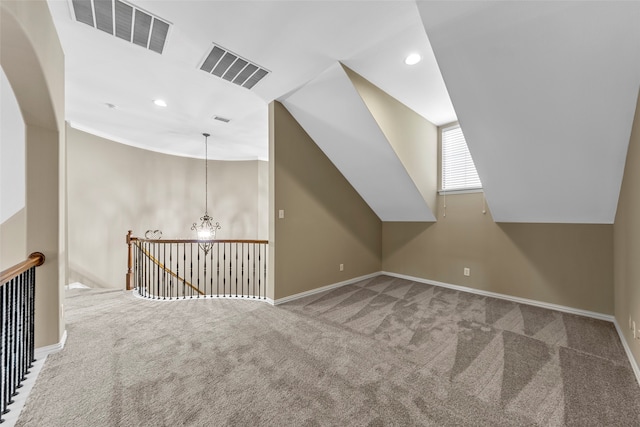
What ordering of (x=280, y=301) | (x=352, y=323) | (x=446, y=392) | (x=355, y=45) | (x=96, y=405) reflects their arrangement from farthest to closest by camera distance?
1. (x=280, y=301)
2. (x=352, y=323)
3. (x=355, y=45)
4. (x=446, y=392)
5. (x=96, y=405)

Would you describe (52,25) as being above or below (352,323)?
above

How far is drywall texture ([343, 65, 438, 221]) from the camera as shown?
129 inches

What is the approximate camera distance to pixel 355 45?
8.48ft

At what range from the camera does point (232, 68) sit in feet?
9.63

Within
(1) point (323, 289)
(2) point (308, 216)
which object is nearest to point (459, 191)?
(2) point (308, 216)

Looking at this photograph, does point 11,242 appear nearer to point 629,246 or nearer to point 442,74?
point 442,74

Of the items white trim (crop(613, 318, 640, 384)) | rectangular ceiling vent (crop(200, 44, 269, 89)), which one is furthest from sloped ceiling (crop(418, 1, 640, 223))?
rectangular ceiling vent (crop(200, 44, 269, 89))

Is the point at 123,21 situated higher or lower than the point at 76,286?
higher

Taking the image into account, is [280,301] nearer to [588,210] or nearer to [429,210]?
[429,210]

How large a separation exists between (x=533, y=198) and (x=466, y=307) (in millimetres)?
1709

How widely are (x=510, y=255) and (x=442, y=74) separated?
9.72ft

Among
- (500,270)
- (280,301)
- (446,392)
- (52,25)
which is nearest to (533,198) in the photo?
(500,270)

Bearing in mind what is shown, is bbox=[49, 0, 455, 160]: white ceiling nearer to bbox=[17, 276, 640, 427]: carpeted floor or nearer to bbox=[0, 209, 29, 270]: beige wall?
bbox=[0, 209, 29, 270]: beige wall

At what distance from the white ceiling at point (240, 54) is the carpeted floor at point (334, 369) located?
2.96 meters
